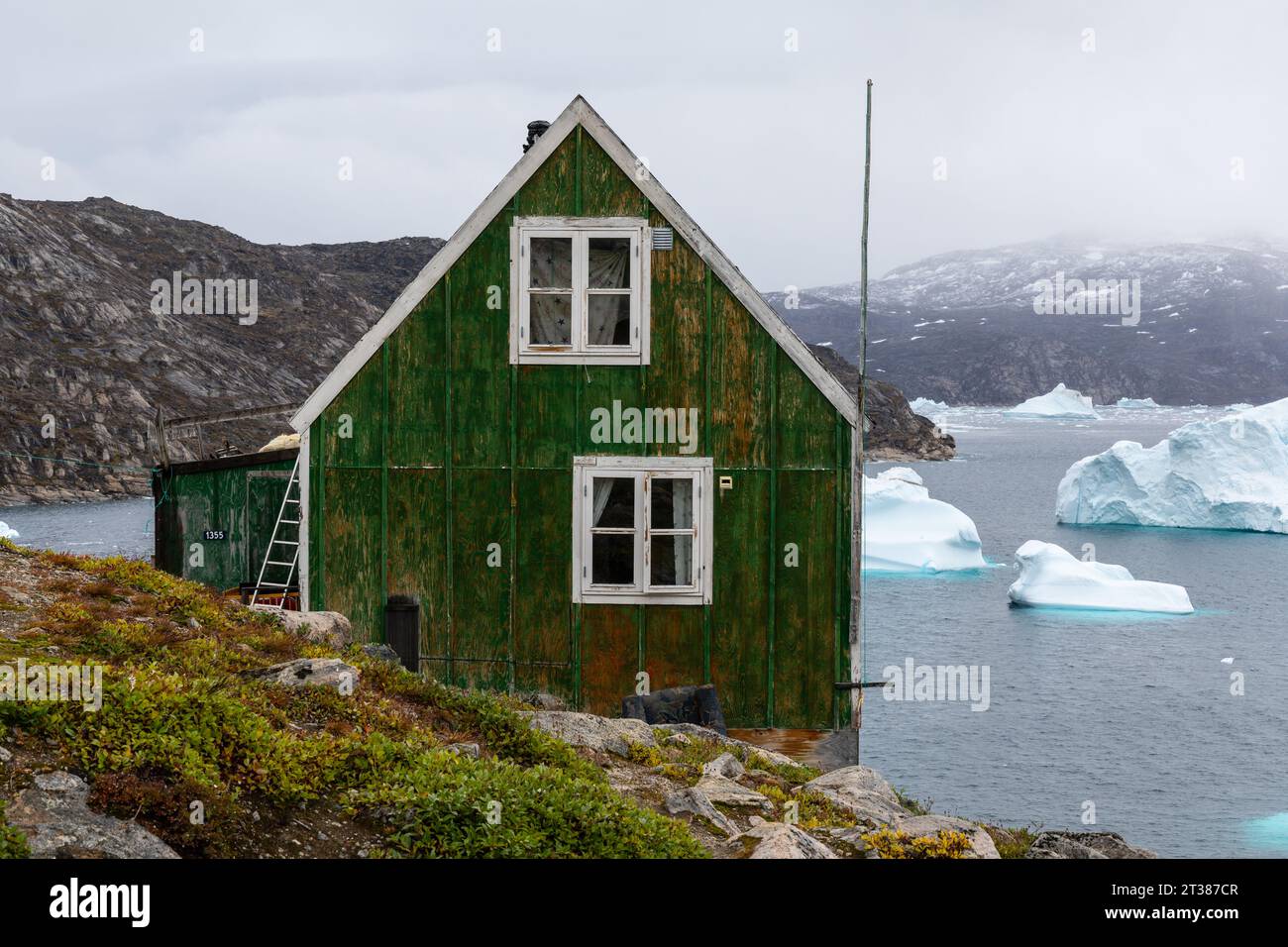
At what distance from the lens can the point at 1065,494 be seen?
7581cm

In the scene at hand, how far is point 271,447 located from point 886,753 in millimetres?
16648

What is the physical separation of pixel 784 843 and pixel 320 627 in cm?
645

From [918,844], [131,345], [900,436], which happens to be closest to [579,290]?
[918,844]

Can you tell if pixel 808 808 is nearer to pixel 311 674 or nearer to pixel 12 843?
pixel 311 674

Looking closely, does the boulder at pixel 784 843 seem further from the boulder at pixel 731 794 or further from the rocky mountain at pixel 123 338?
the rocky mountain at pixel 123 338

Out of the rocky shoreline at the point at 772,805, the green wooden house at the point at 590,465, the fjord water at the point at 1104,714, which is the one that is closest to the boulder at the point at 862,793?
the rocky shoreline at the point at 772,805

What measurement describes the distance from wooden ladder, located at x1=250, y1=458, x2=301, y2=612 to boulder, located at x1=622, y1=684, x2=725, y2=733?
4696mm

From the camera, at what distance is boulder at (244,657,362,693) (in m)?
9.55

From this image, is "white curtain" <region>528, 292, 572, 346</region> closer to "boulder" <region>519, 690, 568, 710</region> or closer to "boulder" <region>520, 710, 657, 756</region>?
"boulder" <region>519, 690, 568, 710</region>

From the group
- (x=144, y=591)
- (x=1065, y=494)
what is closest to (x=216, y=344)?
(x=1065, y=494)

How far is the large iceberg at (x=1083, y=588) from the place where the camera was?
46844 mm

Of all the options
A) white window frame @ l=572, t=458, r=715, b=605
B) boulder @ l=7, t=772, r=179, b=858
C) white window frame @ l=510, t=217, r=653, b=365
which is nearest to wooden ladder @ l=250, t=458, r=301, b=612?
white window frame @ l=510, t=217, r=653, b=365
